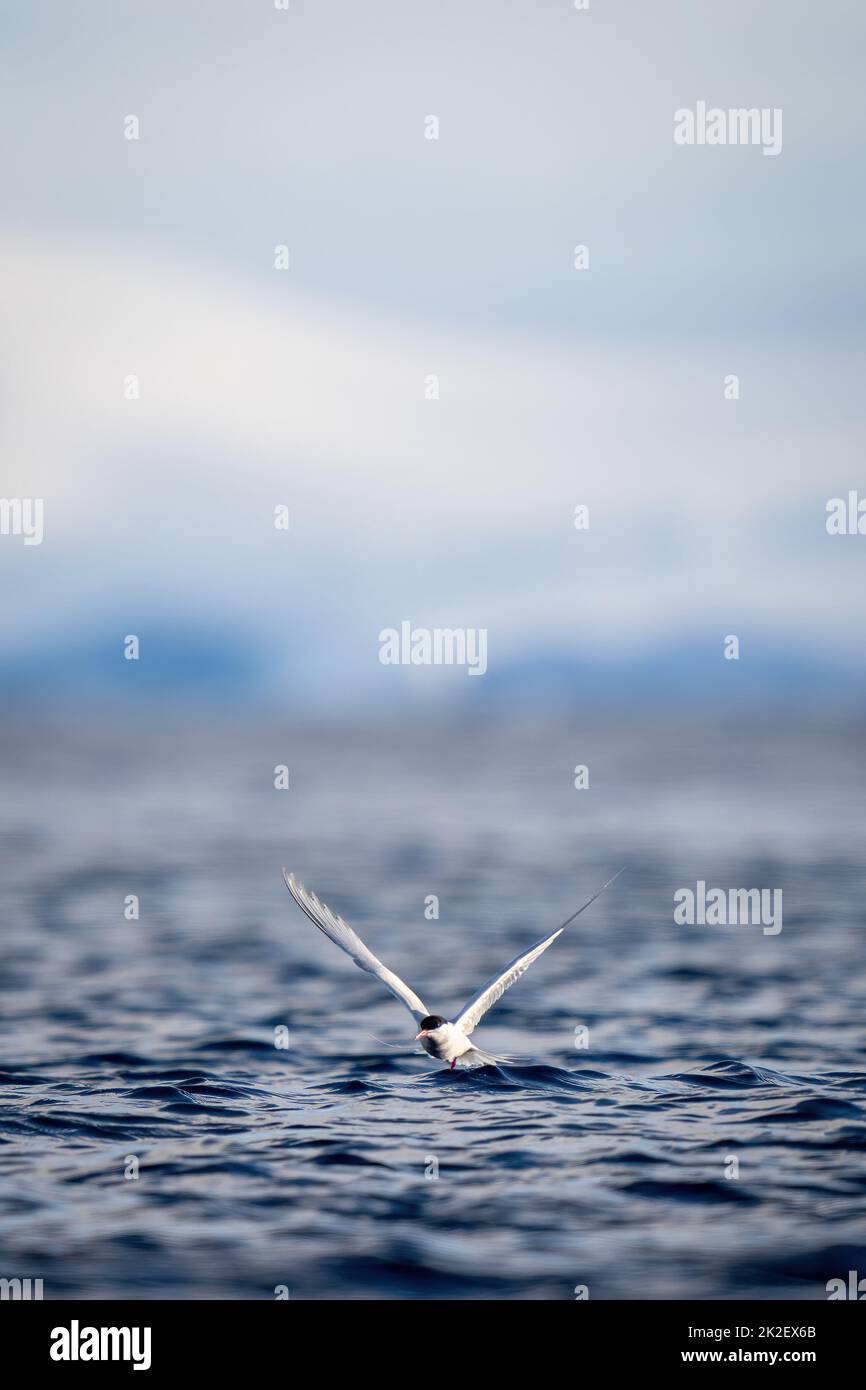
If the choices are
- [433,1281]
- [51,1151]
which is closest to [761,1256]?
[433,1281]

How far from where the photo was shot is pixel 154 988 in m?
29.5

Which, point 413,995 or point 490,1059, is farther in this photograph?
point 490,1059

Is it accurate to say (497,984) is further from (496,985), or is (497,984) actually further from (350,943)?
(350,943)

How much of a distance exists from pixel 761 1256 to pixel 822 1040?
345 inches

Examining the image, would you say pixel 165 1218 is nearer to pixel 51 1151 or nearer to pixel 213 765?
pixel 51 1151
